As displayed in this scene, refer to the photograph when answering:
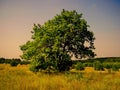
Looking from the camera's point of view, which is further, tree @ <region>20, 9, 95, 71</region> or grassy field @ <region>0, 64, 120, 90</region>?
tree @ <region>20, 9, 95, 71</region>

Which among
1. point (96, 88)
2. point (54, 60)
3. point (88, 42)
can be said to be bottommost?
point (96, 88)

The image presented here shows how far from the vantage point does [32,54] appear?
34.9m

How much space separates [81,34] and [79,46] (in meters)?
1.58

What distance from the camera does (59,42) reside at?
108 feet

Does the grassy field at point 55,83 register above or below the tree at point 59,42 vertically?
below

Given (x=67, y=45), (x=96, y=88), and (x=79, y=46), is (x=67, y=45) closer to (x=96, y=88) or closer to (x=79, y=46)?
(x=79, y=46)

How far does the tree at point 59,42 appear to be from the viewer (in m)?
33.4

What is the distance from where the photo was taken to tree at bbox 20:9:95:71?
33375 mm

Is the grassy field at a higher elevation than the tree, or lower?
lower

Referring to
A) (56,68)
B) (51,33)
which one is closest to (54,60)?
(56,68)

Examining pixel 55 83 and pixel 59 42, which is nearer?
pixel 55 83

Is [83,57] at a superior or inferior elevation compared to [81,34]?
inferior

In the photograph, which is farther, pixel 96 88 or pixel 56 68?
pixel 56 68

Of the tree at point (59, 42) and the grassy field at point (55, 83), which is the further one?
the tree at point (59, 42)
